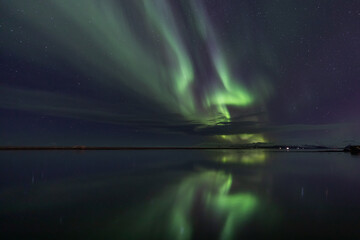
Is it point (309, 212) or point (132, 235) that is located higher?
point (309, 212)

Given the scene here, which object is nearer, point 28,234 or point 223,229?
point 28,234

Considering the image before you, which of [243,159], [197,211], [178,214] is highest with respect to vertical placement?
[243,159]

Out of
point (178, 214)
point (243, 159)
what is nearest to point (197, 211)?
point (178, 214)

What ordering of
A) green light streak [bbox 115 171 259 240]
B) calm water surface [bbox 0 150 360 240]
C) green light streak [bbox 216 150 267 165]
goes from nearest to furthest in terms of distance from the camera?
calm water surface [bbox 0 150 360 240]
green light streak [bbox 115 171 259 240]
green light streak [bbox 216 150 267 165]

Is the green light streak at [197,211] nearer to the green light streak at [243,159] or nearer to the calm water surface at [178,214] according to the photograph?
the calm water surface at [178,214]

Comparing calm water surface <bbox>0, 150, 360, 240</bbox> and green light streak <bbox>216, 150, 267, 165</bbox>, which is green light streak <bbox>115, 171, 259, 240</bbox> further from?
green light streak <bbox>216, 150, 267, 165</bbox>

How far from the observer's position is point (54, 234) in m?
9.73

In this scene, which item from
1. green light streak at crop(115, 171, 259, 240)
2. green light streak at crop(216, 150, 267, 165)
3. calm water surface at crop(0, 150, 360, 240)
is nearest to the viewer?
calm water surface at crop(0, 150, 360, 240)

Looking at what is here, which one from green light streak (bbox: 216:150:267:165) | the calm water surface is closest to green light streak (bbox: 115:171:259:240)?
the calm water surface

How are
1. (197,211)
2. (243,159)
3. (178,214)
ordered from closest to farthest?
(178,214)
(197,211)
(243,159)

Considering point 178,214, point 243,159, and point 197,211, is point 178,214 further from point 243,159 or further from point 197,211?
point 243,159

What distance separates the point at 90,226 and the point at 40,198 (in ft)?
30.2

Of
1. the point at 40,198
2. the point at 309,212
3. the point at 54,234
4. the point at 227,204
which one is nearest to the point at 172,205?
the point at 227,204

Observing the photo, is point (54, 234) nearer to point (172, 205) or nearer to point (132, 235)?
point (132, 235)
